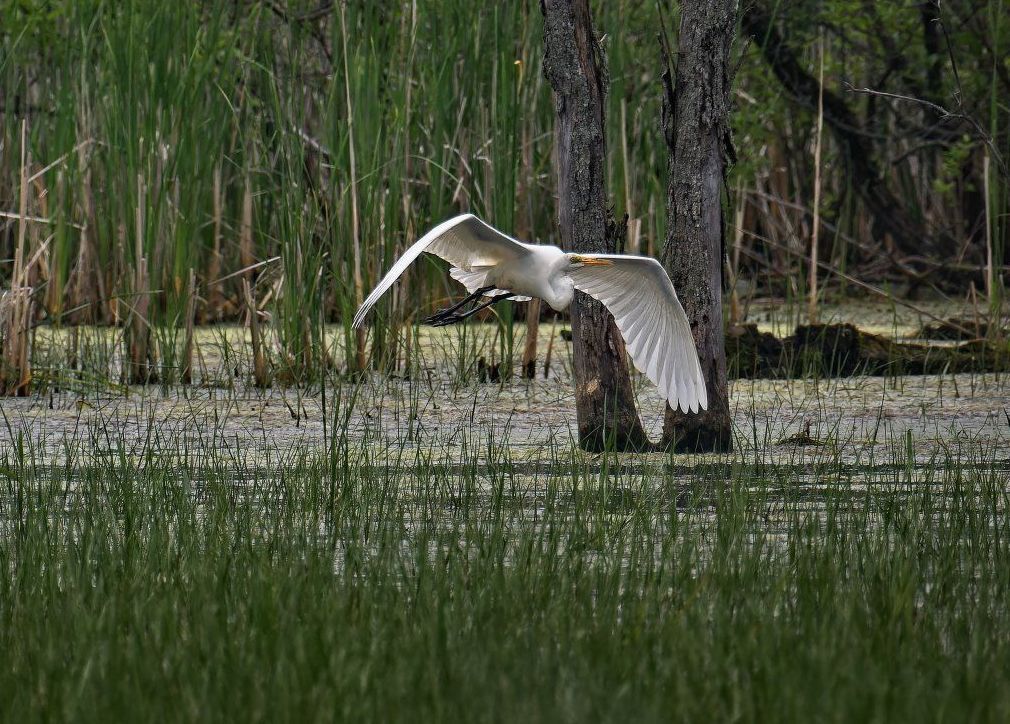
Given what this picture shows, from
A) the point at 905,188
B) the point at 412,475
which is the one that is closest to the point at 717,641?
the point at 412,475

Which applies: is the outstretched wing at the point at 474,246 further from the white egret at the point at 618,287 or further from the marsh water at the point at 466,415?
the marsh water at the point at 466,415

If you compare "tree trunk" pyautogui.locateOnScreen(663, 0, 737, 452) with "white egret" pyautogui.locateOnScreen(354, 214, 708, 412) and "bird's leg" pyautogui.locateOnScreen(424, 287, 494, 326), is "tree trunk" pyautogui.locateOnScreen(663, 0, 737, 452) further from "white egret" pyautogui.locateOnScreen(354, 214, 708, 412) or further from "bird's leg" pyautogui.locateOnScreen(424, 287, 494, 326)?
"bird's leg" pyautogui.locateOnScreen(424, 287, 494, 326)

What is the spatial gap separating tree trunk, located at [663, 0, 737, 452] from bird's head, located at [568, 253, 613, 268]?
358 millimetres

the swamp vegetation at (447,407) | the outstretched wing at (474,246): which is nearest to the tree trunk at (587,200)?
the swamp vegetation at (447,407)

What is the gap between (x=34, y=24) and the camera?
7.47 m

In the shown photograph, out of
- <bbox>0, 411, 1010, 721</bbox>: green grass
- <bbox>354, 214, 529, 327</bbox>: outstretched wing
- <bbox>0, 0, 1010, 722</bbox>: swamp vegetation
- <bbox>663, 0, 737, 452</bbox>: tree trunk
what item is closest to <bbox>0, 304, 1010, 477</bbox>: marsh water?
<bbox>0, 0, 1010, 722</bbox>: swamp vegetation

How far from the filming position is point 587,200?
5.27 metres

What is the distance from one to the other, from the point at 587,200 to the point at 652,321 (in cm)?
50

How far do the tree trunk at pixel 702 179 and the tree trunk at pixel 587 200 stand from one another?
0.73ft

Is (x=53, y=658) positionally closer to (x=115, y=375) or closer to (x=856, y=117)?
(x=115, y=375)

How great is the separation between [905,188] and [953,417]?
5.21 meters

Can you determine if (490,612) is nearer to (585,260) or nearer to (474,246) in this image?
(585,260)

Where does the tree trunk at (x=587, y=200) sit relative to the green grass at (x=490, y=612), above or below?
above

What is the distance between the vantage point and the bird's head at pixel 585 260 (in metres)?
4.91
